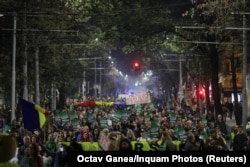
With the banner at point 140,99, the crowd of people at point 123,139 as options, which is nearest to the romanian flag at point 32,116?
the crowd of people at point 123,139

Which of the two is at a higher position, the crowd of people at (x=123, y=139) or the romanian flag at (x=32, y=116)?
the romanian flag at (x=32, y=116)

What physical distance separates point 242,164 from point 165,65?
76605 millimetres

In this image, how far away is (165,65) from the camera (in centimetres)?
8269

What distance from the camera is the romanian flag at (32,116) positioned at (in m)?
18.3

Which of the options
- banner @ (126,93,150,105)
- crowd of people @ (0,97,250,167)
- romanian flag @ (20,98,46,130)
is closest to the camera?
crowd of people @ (0,97,250,167)

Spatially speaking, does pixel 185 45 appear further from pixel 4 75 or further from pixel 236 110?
pixel 4 75

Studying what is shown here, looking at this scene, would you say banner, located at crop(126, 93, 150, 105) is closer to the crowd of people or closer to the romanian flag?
the crowd of people

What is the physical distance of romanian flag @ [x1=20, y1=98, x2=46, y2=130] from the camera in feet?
60.0

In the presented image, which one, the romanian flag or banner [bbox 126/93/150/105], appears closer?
the romanian flag

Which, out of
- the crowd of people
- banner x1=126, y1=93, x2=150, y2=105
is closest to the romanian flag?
the crowd of people

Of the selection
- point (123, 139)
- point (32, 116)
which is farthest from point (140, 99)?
point (123, 139)

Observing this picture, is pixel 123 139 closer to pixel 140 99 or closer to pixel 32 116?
pixel 32 116

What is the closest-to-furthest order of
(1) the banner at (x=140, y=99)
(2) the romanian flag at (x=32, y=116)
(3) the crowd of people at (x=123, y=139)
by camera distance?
(3) the crowd of people at (x=123, y=139) < (2) the romanian flag at (x=32, y=116) < (1) the banner at (x=140, y=99)

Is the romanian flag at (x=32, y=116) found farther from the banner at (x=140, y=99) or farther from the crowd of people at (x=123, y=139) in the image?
the banner at (x=140, y=99)
